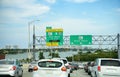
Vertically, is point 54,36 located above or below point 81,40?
above

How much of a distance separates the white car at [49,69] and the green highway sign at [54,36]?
143ft

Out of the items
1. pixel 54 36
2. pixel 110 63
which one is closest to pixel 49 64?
pixel 110 63

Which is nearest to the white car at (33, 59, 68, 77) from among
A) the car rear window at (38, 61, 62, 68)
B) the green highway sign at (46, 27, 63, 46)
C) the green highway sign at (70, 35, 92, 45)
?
the car rear window at (38, 61, 62, 68)

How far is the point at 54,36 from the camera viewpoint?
61812 millimetres

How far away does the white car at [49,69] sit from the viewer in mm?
17578

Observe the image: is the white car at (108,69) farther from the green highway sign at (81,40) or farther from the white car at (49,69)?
the green highway sign at (81,40)

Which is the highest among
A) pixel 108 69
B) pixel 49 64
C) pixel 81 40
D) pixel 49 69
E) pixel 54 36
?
pixel 54 36

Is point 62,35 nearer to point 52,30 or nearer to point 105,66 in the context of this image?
point 52,30

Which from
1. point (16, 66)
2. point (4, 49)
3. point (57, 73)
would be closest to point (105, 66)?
point (57, 73)

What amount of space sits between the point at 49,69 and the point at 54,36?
44.3 m

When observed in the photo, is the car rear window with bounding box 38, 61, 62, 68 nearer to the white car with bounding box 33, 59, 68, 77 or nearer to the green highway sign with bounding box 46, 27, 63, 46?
the white car with bounding box 33, 59, 68, 77

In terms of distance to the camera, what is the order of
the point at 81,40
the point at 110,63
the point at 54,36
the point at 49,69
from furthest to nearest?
the point at 81,40 < the point at 54,36 < the point at 110,63 < the point at 49,69

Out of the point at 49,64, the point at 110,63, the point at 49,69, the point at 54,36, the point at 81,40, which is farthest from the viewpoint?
the point at 81,40

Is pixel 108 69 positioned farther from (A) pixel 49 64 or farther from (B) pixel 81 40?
(B) pixel 81 40
